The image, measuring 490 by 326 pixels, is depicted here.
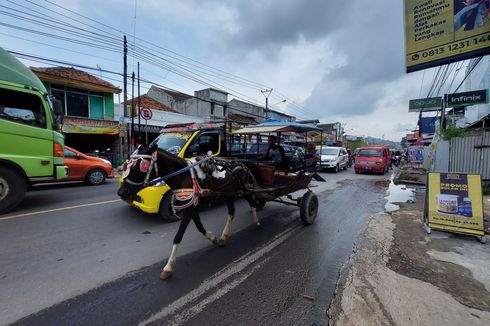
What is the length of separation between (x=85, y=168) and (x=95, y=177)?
1.76ft

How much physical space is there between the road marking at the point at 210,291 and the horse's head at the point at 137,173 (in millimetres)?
1460

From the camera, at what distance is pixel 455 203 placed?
4.83 metres

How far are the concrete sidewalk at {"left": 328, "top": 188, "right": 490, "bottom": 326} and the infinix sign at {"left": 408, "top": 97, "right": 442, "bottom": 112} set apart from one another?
17.9m

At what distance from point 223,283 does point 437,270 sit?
3.06m

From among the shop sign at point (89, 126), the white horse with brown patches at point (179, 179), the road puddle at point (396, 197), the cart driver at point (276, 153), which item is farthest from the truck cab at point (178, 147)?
the shop sign at point (89, 126)

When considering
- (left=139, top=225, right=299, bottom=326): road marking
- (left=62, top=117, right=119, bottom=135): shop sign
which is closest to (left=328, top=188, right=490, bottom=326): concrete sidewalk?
(left=139, top=225, right=299, bottom=326): road marking

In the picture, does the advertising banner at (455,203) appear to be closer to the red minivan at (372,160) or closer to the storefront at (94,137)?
the red minivan at (372,160)

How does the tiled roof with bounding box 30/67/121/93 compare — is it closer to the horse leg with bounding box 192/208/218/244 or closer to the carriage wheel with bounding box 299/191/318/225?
the horse leg with bounding box 192/208/218/244

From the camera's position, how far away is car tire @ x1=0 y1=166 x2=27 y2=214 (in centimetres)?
557

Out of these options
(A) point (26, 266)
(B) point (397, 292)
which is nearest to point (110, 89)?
(A) point (26, 266)

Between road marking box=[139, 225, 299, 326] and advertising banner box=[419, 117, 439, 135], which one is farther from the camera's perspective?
advertising banner box=[419, 117, 439, 135]

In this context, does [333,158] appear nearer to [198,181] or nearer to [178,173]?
[198,181]

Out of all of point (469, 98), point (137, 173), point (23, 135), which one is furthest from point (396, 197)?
point (23, 135)

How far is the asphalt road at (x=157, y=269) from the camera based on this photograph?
8.19ft
